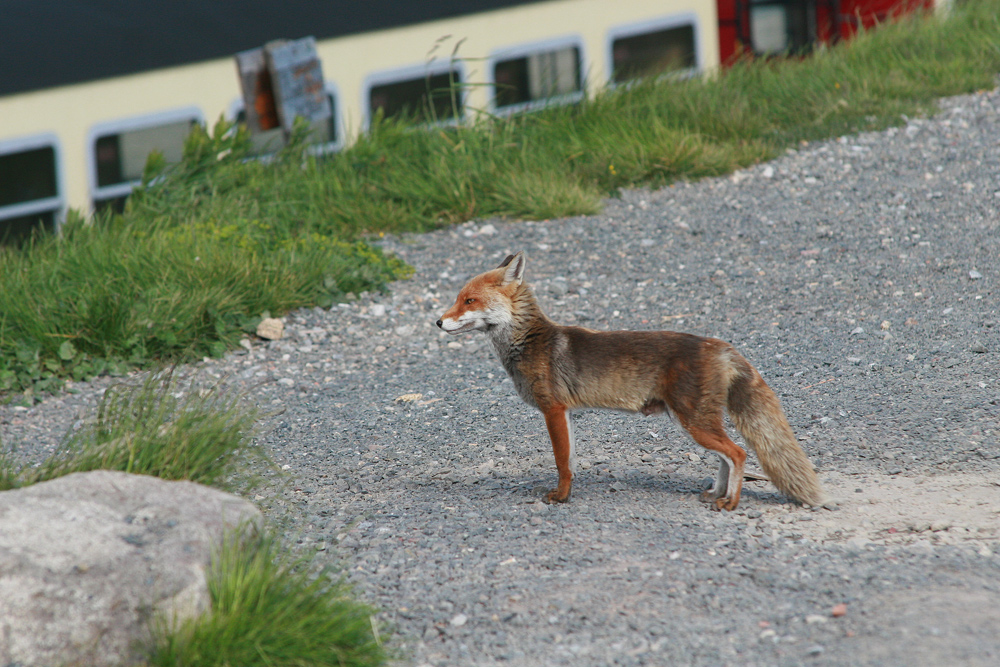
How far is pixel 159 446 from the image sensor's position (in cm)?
360

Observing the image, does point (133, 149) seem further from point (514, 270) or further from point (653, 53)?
point (653, 53)

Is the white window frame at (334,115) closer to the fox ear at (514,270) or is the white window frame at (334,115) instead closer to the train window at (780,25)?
the fox ear at (514,270)

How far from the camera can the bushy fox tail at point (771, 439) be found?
12.4ft

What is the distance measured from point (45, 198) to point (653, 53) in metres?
6.38

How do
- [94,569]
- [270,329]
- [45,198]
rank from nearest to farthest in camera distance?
[94,569] → [270,329] → [45,198]

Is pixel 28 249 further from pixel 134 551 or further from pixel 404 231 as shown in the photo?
pixel 134 551

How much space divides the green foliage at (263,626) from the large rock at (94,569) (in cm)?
6

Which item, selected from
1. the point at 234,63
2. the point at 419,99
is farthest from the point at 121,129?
the point at 419,99

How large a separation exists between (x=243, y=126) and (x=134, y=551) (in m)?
5.81

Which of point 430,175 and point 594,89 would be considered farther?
point 594,89

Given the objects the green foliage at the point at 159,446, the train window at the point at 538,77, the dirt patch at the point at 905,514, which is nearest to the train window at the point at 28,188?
the green foliage at the point at 159,446

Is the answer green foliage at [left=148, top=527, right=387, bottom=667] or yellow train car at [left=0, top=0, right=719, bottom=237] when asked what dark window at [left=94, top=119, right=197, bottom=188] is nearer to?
yellow train car at [left=0, top=0, right=719, bottom=237]

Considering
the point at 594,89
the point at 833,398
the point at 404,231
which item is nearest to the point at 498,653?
the point at 833,398

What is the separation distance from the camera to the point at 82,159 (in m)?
7.27
